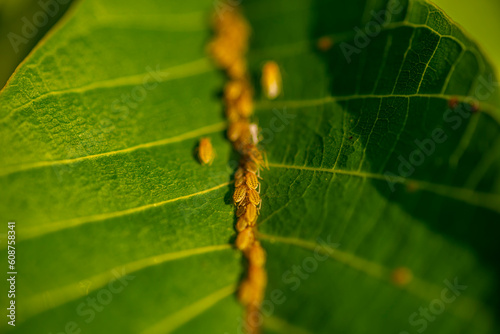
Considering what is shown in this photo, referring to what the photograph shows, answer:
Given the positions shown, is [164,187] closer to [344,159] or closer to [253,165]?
[253,165]

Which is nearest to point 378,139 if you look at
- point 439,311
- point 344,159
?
point 344,159

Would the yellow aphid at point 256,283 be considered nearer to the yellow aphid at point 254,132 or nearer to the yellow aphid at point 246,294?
the yellow aphid at point 246,294

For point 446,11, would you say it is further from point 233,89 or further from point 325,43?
point 233,89

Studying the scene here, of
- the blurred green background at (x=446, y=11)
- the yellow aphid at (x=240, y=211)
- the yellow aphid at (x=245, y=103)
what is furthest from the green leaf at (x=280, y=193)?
the blurred green background at (x=446, y=11)

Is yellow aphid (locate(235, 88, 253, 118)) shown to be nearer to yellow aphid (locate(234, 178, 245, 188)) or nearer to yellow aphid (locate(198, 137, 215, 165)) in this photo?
yellow aphid (locate(198, 137, 215, 165))

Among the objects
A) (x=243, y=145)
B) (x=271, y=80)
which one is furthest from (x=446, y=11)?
(x=243, y=145)

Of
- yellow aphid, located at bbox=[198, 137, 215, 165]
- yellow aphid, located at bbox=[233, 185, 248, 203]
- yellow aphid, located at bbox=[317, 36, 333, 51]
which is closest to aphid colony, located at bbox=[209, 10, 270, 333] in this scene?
yellow aphid, located at bbox=[233, 185, 248, 203]
